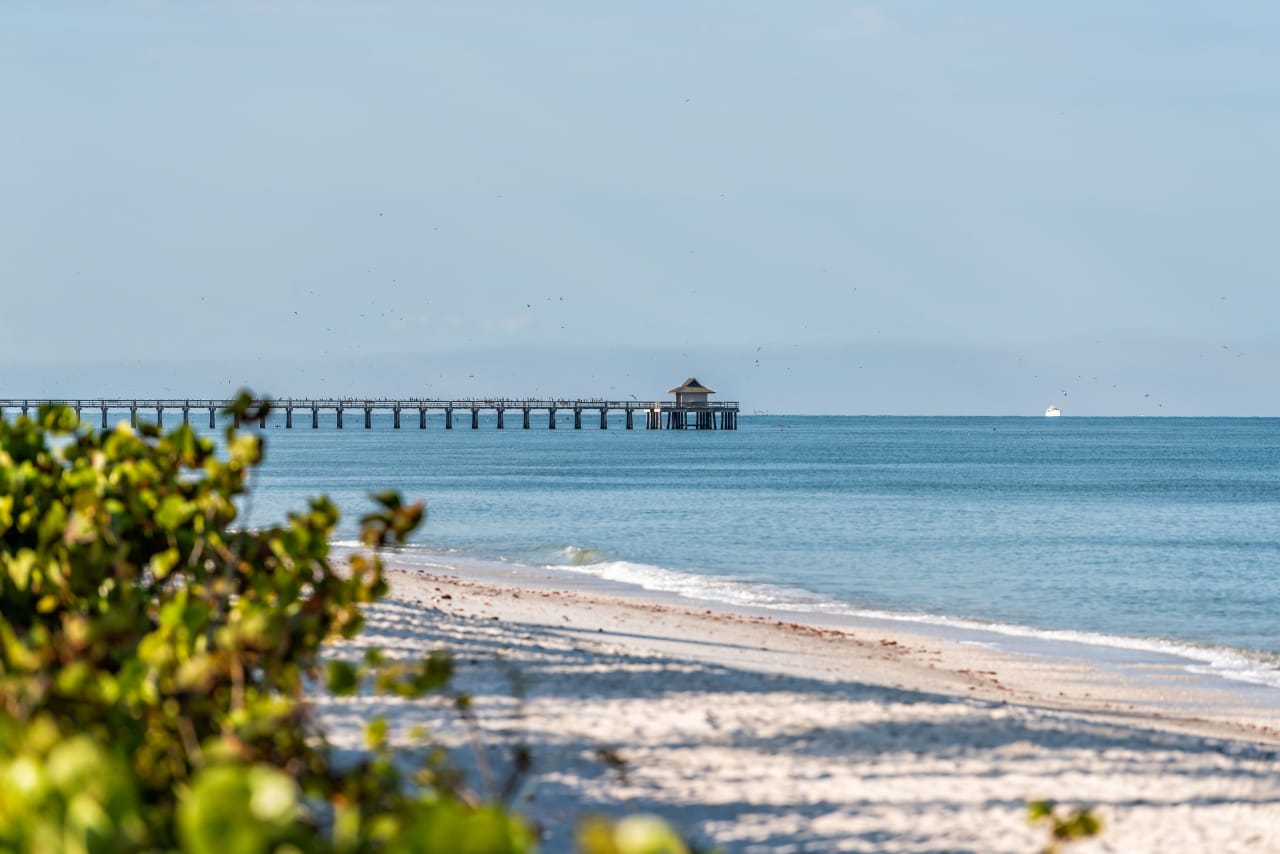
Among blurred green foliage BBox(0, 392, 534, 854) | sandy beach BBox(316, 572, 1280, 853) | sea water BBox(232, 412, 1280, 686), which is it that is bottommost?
sea water BBox(232, 412, 1280, 686)

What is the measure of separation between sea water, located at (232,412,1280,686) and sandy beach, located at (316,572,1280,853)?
6847 mm

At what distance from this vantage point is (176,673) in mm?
3521

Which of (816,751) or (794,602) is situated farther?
(794,602)

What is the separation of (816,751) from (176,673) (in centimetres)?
468

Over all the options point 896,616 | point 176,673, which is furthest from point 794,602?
point 176,673

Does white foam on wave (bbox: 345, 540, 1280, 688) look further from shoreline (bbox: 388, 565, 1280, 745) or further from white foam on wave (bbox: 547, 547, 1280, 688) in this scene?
shoreline (bbox: 388, 565, 1280, 745)

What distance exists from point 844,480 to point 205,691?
56.6 metres

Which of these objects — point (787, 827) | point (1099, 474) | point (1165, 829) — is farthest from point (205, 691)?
point (1099, 474)

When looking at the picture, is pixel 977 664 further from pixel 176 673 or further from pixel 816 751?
pixel 176 673

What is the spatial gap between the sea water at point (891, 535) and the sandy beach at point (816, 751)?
685cm

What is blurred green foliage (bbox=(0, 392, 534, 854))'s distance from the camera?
1.85 metres

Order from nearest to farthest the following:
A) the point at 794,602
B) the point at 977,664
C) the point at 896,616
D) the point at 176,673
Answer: the point at 176,673 < the point at 977,664 < the point at 896,616 < the point at 794,602

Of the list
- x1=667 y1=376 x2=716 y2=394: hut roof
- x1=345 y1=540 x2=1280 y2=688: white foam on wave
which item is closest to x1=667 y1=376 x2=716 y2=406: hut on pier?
x1=667 y1=376 x2=716 y2=394: hut roof

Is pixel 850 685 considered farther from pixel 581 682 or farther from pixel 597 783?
pixel 597 783
